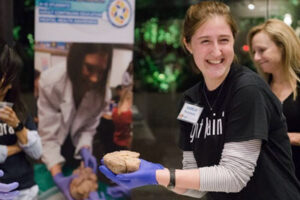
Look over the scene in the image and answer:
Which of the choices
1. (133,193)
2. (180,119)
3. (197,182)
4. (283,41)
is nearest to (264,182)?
(197,182)

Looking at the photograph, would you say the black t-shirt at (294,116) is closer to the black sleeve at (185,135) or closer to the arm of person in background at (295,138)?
the arm of person in background at (295,138)

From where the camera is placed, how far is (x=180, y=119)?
140 cm

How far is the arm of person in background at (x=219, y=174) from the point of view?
3.70 feet

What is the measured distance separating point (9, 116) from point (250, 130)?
121 cm

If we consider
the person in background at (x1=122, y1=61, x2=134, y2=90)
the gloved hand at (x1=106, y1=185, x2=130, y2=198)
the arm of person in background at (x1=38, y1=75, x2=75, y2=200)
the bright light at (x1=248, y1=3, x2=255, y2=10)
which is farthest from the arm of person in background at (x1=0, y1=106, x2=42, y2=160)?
the bright light at (x1=248, y1=3, x2=255, y2=10)

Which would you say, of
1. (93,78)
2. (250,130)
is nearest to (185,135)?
(250,130)

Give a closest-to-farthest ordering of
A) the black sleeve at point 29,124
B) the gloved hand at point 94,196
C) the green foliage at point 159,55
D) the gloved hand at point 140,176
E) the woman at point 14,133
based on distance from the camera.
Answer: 1. the gloved hand at point 140,176
2. the woman at point 14,133
3. the black sleeve at point 29,124
4. the gloved hand at point 94,196
5. the green foliage at point 159,55

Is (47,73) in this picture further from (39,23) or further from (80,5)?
(80,5)

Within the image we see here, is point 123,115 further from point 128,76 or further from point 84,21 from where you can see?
point 84,21

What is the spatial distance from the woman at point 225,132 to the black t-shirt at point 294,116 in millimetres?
766

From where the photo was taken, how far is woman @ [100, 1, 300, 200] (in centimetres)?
114

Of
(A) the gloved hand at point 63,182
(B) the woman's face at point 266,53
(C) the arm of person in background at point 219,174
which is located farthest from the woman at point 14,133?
(B) the woman's face at point 266,53

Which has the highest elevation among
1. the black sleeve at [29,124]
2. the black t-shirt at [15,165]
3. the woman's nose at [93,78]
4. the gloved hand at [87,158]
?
the woman's nose at [93,78]

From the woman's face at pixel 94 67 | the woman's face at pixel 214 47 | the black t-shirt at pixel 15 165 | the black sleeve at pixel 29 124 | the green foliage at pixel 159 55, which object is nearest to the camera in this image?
the woman's face at pixel 214 47
